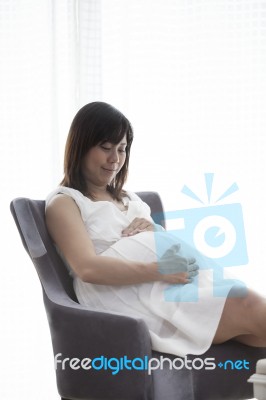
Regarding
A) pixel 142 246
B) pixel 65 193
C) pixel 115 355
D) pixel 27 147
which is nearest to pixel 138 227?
pixel 142 246

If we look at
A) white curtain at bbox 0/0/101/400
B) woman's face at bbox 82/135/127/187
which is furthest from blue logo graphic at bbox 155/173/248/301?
white curtain at bbox 0/0/101/400

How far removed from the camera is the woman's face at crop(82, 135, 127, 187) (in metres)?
2.12

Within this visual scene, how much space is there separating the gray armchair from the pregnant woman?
49 millimetres

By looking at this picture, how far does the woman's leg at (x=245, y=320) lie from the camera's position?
5.46ft

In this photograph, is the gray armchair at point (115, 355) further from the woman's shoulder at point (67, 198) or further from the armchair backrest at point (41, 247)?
the woman's shoulder at point (67, 198)

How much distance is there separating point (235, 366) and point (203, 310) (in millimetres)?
172

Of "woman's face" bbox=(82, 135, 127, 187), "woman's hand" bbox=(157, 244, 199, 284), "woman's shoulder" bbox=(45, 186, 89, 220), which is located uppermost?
"woman's face" bbox=(82, 135, 127, 187)

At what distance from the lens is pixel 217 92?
115 inches

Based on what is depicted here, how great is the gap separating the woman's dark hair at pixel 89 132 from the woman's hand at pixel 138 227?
19 centimetres

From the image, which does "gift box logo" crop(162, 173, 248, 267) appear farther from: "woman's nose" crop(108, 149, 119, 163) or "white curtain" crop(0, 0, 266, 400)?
"white curtain" crop(0, 0, 266, 400)

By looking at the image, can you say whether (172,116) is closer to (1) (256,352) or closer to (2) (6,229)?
(2) (6,229)

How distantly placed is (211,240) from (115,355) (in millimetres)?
589

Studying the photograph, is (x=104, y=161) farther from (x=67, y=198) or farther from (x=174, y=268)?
(x=174, y=268)

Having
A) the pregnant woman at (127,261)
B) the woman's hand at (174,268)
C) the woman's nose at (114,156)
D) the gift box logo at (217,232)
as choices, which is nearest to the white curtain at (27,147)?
the pregnant woman at (127,261)
